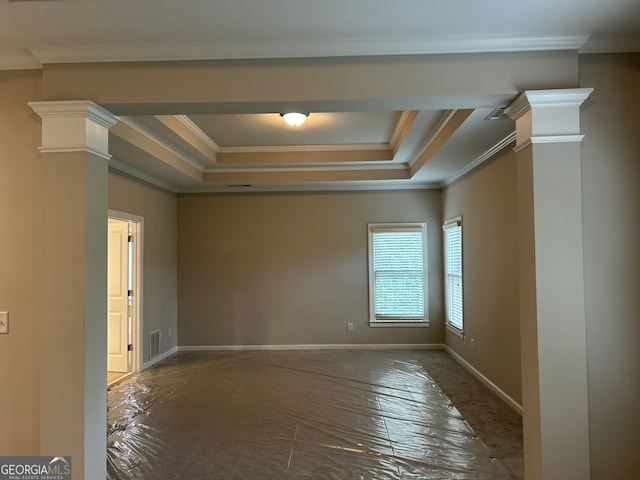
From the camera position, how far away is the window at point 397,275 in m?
6.43

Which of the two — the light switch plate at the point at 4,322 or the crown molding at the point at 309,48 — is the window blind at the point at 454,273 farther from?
the light switch plate at the point at 4,322

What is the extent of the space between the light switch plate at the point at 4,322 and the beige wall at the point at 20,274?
0.02 m

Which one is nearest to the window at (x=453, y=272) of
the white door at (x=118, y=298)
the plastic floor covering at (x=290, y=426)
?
the plastic floor covering at (x=290, y=426)

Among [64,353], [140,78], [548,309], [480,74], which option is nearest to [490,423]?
[548,309]

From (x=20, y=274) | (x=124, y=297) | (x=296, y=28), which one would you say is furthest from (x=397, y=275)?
(x=20, y=274)

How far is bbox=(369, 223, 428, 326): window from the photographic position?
6430 mm

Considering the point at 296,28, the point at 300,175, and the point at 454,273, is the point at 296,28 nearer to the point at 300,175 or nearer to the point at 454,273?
the point at 300,175

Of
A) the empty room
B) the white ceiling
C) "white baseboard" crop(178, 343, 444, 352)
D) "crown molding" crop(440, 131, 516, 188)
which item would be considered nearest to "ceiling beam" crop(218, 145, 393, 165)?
"crown molding" crop(440, 131, 516, 188)

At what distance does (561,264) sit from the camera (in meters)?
2.09

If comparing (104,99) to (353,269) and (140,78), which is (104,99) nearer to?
(140,78)

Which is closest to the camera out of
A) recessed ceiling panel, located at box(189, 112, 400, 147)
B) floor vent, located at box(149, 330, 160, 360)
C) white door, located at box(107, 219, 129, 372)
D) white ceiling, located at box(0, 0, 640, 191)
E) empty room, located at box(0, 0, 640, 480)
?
white ceiling, located at box(0, 0, 640, 191)

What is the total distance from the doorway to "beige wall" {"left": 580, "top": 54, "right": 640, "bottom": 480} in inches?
193

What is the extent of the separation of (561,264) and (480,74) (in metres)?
1.11

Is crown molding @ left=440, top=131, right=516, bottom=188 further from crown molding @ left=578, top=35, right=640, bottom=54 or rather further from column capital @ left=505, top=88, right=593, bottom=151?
column capital @ left=505, top=88, right=593, bottom=151
